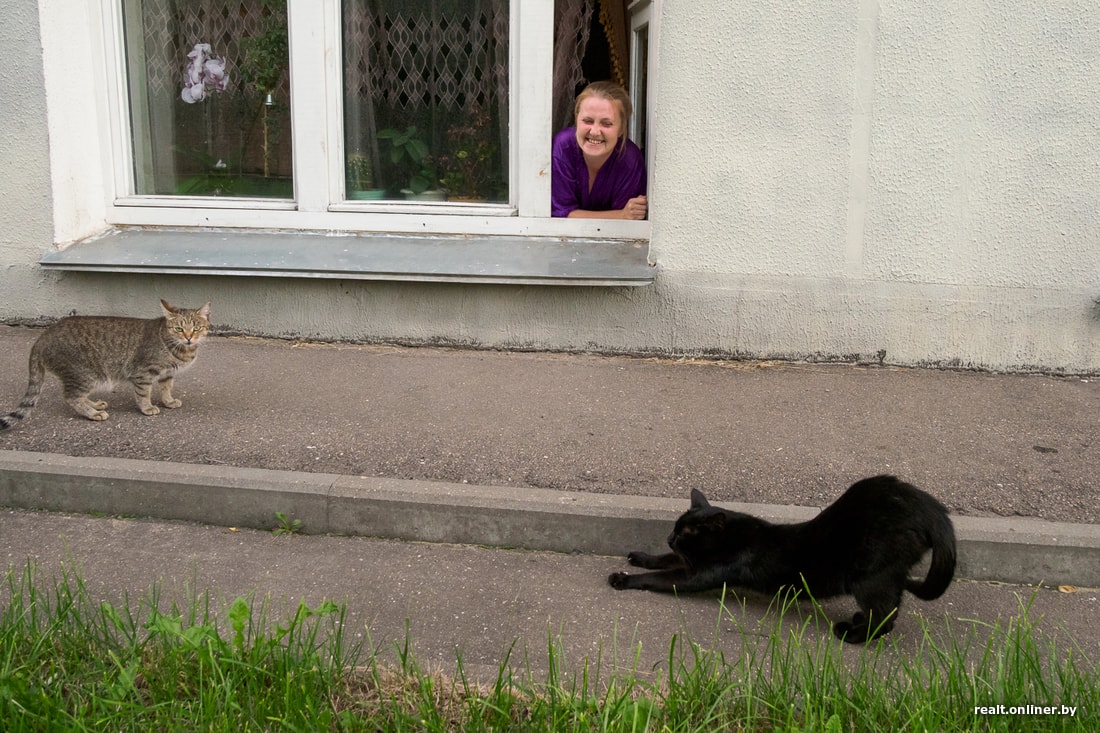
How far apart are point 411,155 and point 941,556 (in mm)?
4686

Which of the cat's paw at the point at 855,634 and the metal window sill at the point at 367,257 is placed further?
the metal window sill at the point at 367,257

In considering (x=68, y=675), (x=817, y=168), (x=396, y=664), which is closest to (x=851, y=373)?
(x=817, y=168)

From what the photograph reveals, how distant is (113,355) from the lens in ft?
17.2

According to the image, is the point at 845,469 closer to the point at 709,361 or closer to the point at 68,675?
the point at 709,361

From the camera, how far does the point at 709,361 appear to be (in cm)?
628

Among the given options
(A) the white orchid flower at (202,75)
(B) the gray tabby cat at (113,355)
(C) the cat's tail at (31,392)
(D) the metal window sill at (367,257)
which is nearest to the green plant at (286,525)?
(B) the gray tabby cat at (113,355)

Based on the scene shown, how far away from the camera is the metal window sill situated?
20.3ft

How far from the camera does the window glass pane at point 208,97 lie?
6.85 metres

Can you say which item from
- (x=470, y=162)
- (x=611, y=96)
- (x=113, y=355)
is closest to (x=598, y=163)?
(x=611, y=96)

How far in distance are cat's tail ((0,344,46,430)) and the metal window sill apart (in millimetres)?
1355

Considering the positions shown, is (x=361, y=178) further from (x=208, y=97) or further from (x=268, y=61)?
(x=208, y=97)

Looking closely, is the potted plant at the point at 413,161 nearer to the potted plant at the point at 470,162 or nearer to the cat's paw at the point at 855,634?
the potted plant at the point at 470,162

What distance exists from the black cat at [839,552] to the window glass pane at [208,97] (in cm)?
434

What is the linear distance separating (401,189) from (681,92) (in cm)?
209
